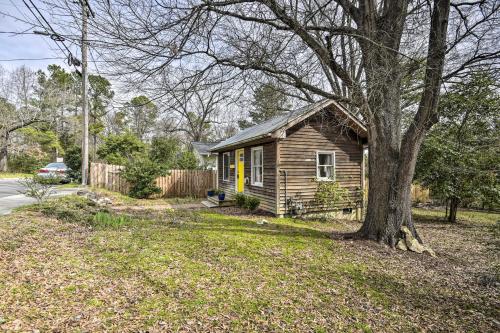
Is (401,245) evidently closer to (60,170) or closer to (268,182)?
(268,182)

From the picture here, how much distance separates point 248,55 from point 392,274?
194 inches

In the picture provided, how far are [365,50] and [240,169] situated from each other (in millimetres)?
8670

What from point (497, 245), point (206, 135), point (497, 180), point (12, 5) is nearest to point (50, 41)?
point (12, 5)

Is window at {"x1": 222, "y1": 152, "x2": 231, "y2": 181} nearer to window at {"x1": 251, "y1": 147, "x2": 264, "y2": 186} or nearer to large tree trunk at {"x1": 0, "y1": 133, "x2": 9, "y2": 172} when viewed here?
window at {"x1": 251, "y1": 147, "x2": 264, "y2": 186}

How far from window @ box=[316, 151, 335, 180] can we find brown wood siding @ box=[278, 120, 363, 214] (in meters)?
0.21

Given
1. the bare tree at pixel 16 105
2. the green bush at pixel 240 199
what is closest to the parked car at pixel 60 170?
the bare tree at pixel 16 105

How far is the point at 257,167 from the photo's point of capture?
1191 centimetres

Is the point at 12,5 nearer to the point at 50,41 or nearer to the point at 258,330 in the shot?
the point at 50,41

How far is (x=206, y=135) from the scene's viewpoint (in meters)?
38.1

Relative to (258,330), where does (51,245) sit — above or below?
above

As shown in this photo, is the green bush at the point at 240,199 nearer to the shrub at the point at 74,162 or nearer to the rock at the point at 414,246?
the rock at the point at 414,246

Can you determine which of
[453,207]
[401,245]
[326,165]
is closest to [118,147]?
[326,165]

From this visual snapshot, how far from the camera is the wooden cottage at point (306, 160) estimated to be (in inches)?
403

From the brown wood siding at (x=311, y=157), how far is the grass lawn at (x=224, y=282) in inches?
154
